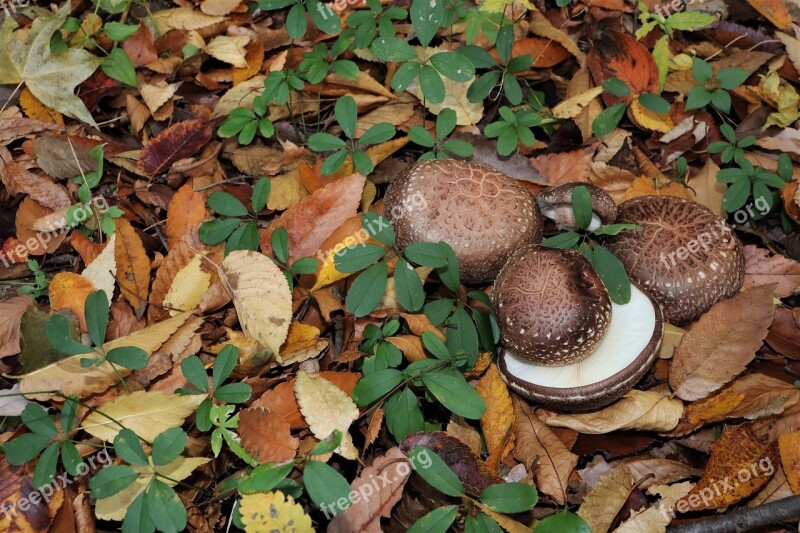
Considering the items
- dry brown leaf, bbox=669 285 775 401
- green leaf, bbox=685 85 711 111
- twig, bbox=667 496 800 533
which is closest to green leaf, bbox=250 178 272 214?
dry brown leaf, bbox=669 285 775 401

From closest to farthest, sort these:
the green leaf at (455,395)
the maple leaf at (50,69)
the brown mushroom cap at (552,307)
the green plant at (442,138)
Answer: the green leaf at (455,395) → the brown mushroom cap at (552,307) → the green plant at (442,138) → the maple leaf at (50,69)

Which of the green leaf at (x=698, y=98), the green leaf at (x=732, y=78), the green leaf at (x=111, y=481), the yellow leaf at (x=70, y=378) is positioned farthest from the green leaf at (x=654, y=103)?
the green leaf at (x=111, y=481)

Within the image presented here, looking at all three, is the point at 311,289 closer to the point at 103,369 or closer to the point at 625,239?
the point at 103,369

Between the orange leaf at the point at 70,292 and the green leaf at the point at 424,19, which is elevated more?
the green leaf at the point at 424,19

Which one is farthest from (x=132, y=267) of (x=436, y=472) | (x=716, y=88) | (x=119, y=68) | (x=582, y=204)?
(x=716, y=88)

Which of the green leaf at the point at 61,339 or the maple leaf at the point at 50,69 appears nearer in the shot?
the green leaf at the point at 61,339

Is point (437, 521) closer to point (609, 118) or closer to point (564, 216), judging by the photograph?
point (564, 216)

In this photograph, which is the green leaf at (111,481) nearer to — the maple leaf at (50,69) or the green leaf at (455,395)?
the green leaf at (455,395)
